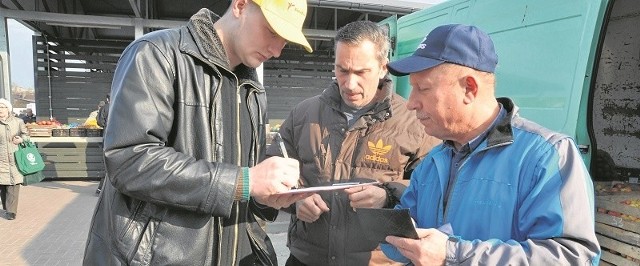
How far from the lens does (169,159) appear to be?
1196mm

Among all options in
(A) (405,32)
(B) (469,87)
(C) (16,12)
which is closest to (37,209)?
(C) (16,12)

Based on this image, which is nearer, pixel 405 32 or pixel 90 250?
pixel 90 250

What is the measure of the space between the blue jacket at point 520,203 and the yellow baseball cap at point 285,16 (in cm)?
67

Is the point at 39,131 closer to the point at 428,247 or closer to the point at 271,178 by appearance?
the point at 271,178

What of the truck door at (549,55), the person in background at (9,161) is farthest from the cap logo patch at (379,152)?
the person in background at (9,161)

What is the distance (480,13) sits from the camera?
352cm

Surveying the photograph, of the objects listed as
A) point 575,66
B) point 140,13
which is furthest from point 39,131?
point 575,66

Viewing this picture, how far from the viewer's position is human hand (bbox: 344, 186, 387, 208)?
1802mm

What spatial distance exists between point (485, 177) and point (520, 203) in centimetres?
11

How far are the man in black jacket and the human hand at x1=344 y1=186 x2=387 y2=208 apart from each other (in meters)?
0.34

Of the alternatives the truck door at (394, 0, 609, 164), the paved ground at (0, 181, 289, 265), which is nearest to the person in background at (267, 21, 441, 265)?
the truck door at (394, 0, 609, 164)

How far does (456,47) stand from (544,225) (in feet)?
1.75

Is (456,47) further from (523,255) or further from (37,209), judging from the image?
(37,209)

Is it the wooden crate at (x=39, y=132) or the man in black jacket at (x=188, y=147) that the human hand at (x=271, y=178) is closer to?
the man in black jacket at (x=188, y=147)
